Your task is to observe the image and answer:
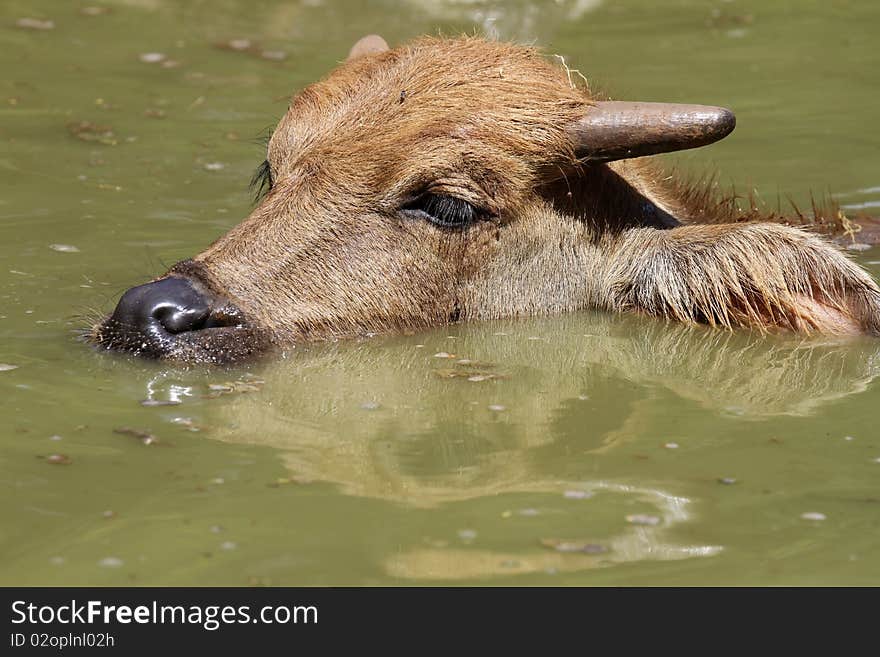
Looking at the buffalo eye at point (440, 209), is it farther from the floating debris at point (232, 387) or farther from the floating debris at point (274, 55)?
the floating debris at point (274, 55)

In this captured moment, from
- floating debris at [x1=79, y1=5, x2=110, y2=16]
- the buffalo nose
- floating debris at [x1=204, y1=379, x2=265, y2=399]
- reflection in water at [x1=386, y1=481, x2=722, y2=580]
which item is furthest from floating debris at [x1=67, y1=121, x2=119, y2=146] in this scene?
reflection in water at [x1=386, y1=481, x2=722, y2=580]

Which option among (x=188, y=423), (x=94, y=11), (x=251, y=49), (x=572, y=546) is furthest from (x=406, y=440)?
(x=94, y=11)

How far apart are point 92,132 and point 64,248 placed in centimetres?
305

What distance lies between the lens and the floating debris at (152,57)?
14.3 m

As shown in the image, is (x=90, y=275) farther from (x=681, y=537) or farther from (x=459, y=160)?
(x=681, y=537)

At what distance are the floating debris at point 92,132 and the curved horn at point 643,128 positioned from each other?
563 cm

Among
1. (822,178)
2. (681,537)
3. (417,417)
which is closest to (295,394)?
(417,417)

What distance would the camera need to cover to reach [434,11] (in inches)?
616

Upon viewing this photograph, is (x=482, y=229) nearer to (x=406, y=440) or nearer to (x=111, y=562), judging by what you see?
(x=406, y=440)

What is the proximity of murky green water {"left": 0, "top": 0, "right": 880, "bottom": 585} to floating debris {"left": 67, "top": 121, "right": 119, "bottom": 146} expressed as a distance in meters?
0.51

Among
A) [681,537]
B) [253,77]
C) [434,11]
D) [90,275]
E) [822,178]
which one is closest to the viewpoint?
[681,537]

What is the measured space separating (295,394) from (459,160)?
66.7 inches

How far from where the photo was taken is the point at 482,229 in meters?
7.86

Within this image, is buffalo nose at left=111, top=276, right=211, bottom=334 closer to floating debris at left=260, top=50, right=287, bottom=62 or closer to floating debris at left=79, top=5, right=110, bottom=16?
floating debris at left=260, top=50, right=287, bottom=62
